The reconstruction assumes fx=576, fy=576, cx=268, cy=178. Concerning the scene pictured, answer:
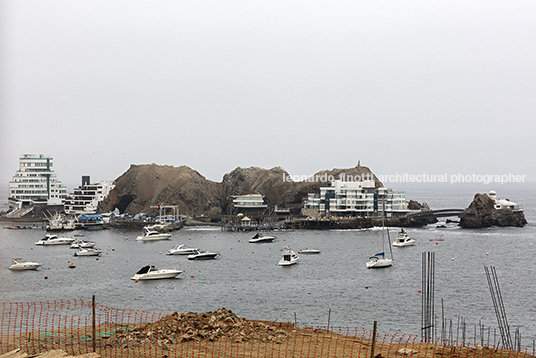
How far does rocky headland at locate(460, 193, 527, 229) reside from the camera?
11876cm

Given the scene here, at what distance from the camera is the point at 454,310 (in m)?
40.5

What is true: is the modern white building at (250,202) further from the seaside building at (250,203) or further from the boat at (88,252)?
the boat at (88,252)

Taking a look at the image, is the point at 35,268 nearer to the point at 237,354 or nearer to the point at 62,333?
the point at 62,333

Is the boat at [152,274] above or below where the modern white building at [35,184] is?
below

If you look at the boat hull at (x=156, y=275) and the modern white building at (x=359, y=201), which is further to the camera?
the modern white building at (x=359, y=201)

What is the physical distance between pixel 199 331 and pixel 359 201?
11032 centimetres

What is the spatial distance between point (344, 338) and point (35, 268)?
148 ft

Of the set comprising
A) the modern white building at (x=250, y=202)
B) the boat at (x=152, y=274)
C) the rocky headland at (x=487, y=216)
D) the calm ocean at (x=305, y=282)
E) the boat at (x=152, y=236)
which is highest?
the modern white building at (x=250, y=202)

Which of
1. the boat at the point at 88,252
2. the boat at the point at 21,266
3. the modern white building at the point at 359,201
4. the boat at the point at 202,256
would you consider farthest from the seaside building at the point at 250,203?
the boat at the point at 21,266

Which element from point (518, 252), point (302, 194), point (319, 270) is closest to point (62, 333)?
point (319, 270)

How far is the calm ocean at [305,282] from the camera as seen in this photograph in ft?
131

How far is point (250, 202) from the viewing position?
496 feet

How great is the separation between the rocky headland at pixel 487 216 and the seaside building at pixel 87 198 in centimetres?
9535

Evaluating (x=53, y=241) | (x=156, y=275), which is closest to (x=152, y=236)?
(x=53, y=241)
